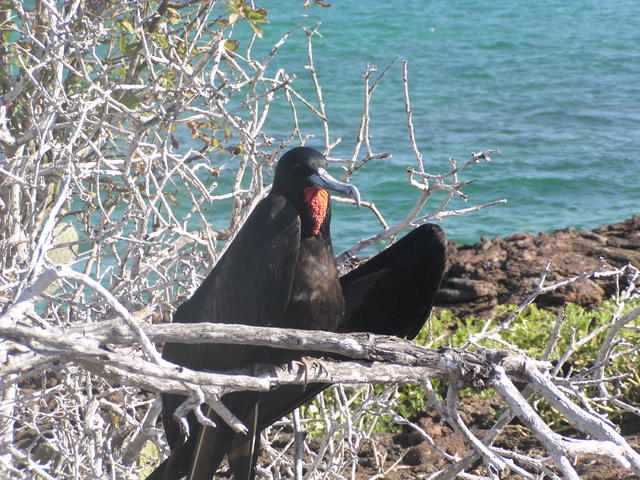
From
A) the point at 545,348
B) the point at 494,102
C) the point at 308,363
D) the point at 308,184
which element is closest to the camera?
the point at 308,363

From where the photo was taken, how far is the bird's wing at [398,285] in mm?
3018

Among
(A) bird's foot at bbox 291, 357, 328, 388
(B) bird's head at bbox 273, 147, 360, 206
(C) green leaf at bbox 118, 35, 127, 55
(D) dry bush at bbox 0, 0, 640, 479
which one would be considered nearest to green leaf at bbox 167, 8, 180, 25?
(D) dry bush at bbox 0, 0, 640, 479

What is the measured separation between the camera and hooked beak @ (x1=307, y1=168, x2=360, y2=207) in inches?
104

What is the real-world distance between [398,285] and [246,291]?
562 millimetres

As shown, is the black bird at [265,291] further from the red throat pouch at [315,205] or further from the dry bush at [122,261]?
the dry bush at [122,261]

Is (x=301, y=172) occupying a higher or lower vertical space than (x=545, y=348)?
higher

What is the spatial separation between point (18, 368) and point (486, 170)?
812 cm

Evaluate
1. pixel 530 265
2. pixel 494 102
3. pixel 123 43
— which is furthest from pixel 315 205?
pixel 494 102

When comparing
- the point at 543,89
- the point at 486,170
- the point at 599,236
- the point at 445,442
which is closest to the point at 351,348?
the point at 445,442

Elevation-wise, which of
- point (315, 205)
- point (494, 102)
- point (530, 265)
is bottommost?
point (494, 102)

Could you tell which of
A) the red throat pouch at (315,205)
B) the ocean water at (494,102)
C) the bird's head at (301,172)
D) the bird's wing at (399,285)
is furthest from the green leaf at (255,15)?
the ocean water at (494,102)

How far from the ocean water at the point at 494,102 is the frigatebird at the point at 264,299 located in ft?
3.62

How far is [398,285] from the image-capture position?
9.91 ft

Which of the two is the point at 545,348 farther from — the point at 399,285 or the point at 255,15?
the point at 255,15
